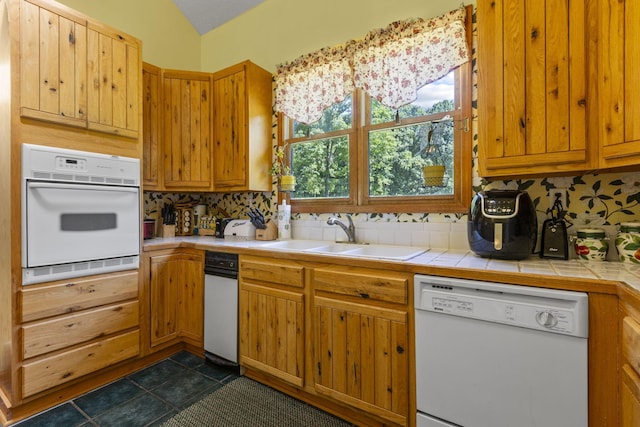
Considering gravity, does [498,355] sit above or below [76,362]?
above

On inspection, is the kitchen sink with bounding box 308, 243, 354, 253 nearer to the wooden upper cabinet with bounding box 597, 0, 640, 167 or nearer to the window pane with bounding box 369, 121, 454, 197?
the window pane with bounding box 369, 121, 454, 197

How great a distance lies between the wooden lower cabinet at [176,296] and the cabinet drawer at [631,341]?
2.31 meters

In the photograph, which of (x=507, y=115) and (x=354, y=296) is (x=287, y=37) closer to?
(x=507, y=115)

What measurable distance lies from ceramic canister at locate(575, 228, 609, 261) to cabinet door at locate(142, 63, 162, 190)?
9.71ft

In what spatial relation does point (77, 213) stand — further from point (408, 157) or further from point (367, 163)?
point (408, 157)

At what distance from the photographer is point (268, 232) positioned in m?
2.48

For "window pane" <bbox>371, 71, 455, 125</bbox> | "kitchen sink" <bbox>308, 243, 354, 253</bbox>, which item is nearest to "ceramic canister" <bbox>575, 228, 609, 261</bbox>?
"window pane" <bbox>371, 71, 455, 125</bbox>

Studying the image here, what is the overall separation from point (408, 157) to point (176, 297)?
2.11 m

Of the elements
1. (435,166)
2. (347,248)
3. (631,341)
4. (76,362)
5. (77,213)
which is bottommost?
(76,362)

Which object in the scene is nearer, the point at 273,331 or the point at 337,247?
the point at 273,331

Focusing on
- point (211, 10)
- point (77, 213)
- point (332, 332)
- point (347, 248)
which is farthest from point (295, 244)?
point (211, 10)

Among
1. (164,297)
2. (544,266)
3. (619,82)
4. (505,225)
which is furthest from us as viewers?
(164,297)

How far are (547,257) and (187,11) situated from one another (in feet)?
12.4

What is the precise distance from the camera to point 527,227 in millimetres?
1377
